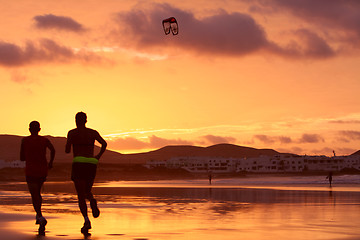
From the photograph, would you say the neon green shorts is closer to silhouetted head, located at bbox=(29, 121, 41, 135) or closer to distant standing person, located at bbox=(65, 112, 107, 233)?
distant standing person, located at bbox=(65, 112, 107, 233)

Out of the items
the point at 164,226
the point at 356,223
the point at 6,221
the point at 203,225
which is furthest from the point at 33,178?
the point at 356,223

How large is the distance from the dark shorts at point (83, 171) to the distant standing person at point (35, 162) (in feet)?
1.96

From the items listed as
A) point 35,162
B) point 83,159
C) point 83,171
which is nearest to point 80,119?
point 83,159

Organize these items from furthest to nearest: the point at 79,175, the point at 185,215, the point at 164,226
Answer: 1. the point at 185,215
2. the point at 164,226
3. the point at 79,175

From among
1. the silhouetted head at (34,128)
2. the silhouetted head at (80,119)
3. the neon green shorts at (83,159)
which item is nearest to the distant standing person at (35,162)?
the silhouetted head at (34,128)

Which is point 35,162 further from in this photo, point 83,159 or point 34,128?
point 83,159

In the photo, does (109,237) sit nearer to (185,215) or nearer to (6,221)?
(6,221)

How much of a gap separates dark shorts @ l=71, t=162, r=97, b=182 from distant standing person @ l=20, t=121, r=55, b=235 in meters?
0.60

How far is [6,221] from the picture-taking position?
12.6 m

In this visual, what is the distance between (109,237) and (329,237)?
3.57m

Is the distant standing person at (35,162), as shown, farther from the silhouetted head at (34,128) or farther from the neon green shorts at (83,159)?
the neon green shorts at (83,159)

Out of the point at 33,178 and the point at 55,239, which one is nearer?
the point at 55,239

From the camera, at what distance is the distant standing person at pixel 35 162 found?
11.4 m

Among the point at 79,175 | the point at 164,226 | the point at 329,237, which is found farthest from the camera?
the point at 164,226
